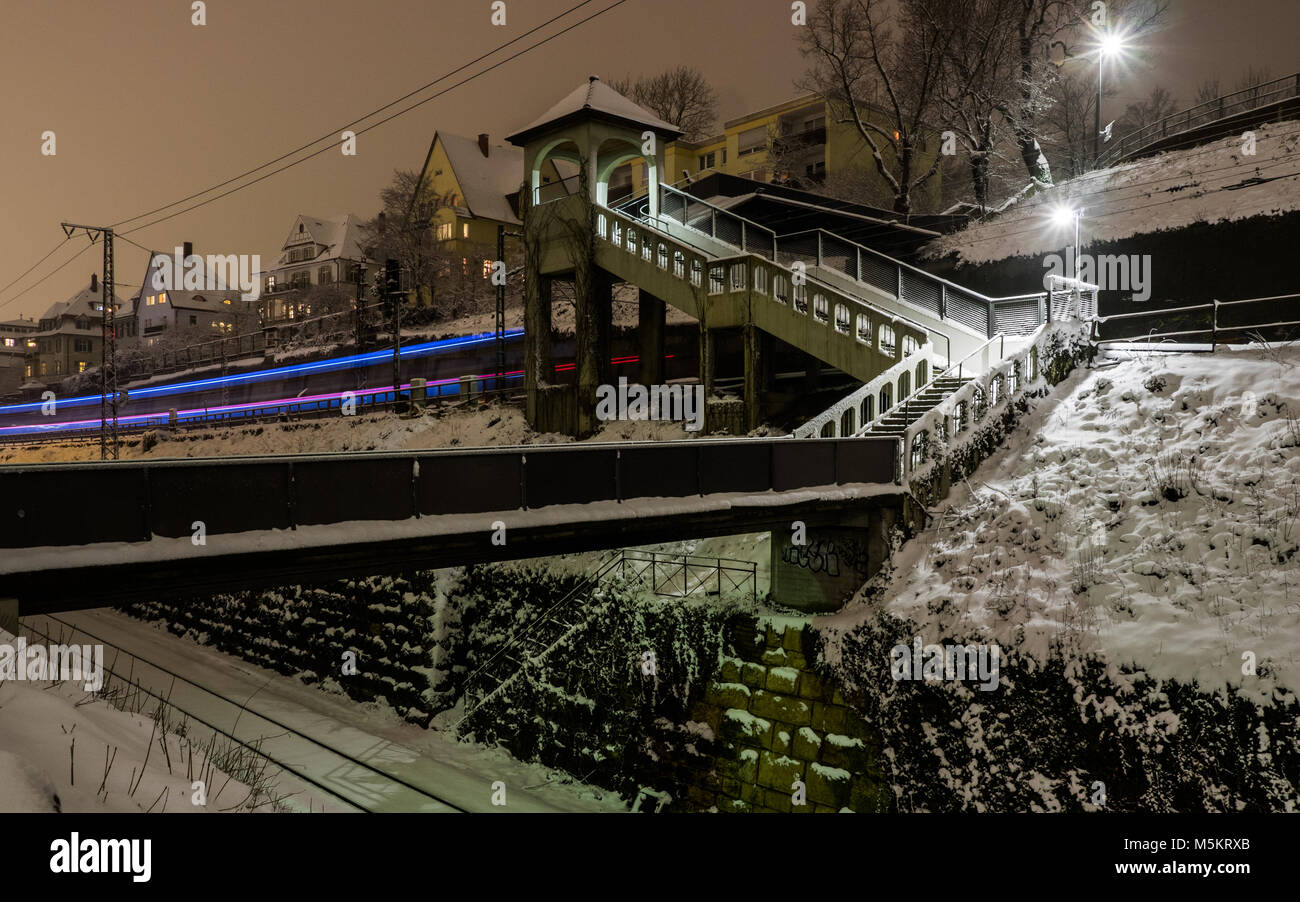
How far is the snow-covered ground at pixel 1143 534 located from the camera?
10.0m

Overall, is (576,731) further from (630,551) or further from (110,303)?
(110,303)

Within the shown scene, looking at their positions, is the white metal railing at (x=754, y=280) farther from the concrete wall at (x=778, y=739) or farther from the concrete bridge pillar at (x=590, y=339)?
the concrete wall at (x=778, y=739)

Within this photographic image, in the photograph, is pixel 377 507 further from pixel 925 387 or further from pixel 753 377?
pixel 753 377

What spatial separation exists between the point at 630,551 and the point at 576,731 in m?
3.68

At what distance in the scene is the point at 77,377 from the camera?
71.9 m

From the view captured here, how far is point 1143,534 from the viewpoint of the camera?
39.3 ft

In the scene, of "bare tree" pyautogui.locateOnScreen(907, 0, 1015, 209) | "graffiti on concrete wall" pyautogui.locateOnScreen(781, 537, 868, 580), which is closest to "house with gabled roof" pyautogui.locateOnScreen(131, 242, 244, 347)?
"bare tree" pyautogui.locateOnScreen(907, 0, 1015, 209)

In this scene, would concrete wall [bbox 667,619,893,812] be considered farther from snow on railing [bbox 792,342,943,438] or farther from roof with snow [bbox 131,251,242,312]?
roof with snow [bbox 131,251,242,312]

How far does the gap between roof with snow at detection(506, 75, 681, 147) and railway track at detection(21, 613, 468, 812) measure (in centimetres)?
1889

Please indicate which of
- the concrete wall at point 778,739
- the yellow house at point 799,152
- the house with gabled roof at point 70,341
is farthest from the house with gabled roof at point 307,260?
the concrete wall at point 778,739

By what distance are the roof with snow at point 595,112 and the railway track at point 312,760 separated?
18.9 meters

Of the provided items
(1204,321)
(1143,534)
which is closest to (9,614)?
(1143,534)

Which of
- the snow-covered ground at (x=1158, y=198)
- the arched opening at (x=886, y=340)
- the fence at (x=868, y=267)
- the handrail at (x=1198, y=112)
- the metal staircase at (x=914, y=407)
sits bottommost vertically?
the metal staircase at (x=914, y=407)
